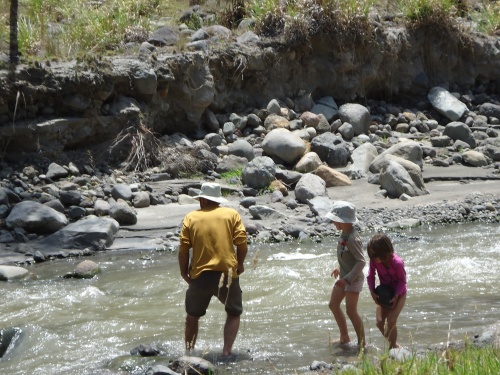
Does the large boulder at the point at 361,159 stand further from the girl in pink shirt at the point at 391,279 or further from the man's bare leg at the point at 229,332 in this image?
the man's bare leg at the point at 229,332

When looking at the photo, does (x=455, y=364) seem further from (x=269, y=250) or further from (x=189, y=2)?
(x=189, y=2)

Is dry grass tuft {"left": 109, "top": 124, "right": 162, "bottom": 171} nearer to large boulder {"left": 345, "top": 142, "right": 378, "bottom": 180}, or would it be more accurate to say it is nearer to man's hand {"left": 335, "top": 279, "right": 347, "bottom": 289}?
large boulder {"left": 345, "top": 142, "right": 378, "bottom": 180}

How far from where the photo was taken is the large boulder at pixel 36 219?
35.3 feet

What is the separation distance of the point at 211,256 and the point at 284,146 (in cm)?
833

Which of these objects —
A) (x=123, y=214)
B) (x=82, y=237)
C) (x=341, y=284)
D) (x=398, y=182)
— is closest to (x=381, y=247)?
(x=341, y=284)

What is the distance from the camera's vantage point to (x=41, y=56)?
14.0 metres

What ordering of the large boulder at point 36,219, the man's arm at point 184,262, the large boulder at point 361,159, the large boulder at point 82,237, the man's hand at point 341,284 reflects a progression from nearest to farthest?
the man's arm at point 184,262 < the man's hand at point 341,284 < the large boulder at point 82,237 < the large boulder at point 36,219 < the large boulder at point 361,159

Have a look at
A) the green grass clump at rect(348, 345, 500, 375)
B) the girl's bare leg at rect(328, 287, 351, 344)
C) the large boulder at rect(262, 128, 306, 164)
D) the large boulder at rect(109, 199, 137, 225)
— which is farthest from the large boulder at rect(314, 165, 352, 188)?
the green grass clump at rect(348, 345, 500, 375)

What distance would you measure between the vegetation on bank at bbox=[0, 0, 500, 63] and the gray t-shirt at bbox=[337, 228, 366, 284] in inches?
358

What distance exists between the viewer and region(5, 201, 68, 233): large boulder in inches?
424

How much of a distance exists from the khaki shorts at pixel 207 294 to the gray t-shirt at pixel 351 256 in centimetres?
86

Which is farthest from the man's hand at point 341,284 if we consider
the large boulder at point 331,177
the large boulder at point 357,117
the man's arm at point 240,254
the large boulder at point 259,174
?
the large boulder at point 357,117

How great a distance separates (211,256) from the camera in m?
6.09

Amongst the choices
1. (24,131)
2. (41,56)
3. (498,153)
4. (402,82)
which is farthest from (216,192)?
(402,82)
